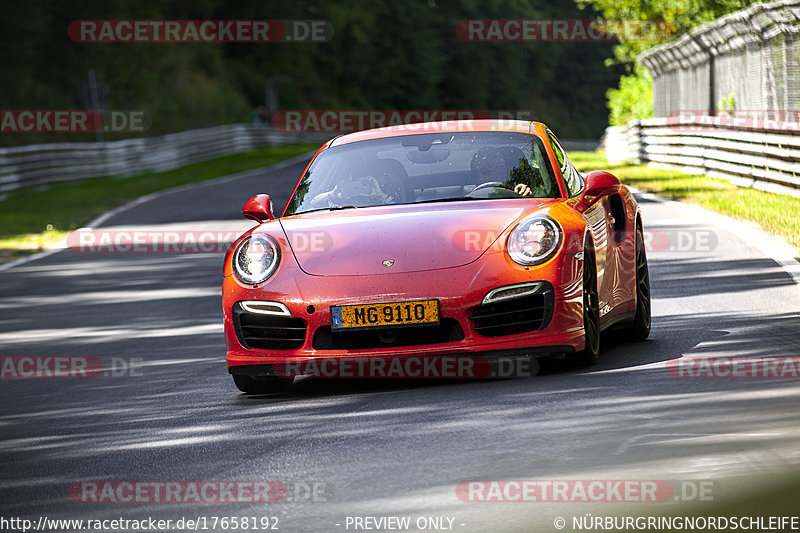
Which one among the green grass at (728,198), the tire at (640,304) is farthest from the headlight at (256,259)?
the green grass at (728,198)

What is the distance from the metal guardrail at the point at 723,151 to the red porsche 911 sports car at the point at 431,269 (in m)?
10.0

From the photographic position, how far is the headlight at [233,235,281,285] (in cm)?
685

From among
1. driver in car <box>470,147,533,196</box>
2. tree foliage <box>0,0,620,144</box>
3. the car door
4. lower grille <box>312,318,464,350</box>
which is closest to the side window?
the car door

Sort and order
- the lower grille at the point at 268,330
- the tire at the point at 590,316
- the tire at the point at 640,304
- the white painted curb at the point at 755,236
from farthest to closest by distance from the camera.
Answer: the white painted curb at the point at 755,236 < the tire at the point at 640,304 < the tire at the point at 590,316 < the lower grille at the point at 268,330

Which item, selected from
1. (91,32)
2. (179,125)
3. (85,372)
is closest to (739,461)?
(85,372)

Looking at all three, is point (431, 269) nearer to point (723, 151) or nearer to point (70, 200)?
point (723, 151)

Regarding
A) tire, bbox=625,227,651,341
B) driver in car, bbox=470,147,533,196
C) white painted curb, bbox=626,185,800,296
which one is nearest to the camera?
driver in car, bbox=470,147,533,196

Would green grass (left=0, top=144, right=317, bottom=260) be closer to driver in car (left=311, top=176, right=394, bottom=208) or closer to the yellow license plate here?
driver in car (left=311, top=176, right=394, bottom=208)

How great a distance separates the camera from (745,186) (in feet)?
65.7

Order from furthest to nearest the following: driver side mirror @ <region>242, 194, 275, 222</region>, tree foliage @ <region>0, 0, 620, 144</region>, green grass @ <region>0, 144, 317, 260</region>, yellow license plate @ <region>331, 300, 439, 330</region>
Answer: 1. tree foliage @ <region>0, 0, 620, 144</region>
2. green grass @ <region>0, 144, 317, 260</region>
3. driver side mirror @ <region>242, 194, 275, 222</region>
4. yellow license plate @ <region>331, 300, 439, 330</region>

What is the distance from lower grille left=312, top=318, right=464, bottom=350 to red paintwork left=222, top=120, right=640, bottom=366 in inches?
1.3

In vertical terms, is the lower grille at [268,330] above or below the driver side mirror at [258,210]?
below

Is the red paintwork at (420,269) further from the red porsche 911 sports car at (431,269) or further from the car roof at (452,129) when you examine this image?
the car roof at (452,129)

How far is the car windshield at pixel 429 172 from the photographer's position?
7.44m
